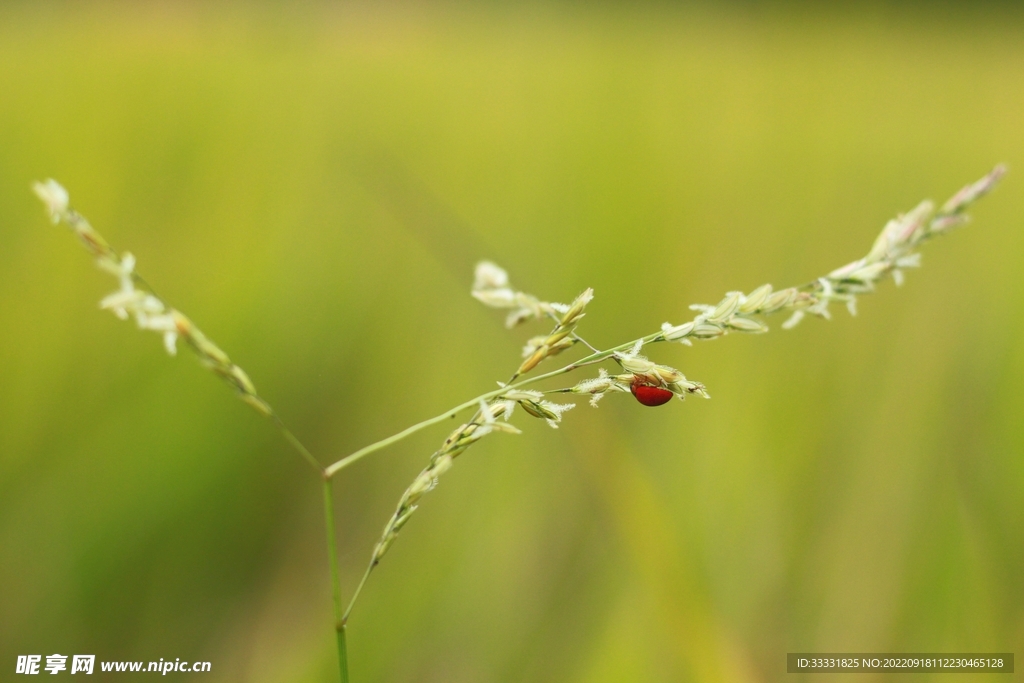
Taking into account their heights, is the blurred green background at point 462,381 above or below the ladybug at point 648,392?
above

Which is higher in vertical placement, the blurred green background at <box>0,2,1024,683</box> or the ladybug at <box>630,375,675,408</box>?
the blurred green background at <box>0,2,1024,683</box>

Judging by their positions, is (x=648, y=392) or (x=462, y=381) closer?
(x=648, y=392)

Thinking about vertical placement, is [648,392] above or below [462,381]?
below

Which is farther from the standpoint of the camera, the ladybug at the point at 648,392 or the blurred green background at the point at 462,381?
the blurred green background at the point at 462,381

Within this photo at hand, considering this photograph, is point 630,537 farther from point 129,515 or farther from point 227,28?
point 227,28

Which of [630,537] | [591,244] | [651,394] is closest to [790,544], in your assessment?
[630,537]
